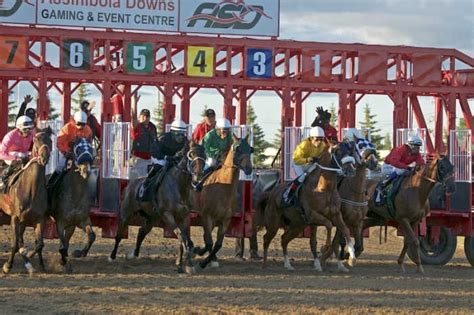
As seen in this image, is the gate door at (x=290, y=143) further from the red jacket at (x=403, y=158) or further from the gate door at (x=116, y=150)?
the gate door at (x=116, y=150)

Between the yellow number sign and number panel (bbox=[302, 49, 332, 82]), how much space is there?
1.91m

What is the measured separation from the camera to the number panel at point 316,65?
71.5ft

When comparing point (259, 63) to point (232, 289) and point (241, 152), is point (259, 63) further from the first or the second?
point (232, 289)

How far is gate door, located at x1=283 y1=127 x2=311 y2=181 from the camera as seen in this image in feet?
66.8

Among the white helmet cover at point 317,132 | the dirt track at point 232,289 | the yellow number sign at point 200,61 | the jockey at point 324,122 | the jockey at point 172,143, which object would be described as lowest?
the dirt track at point 232,289

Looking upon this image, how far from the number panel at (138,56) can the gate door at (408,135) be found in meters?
4.99

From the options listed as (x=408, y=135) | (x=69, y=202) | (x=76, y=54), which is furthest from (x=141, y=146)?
(x=408, y=135)

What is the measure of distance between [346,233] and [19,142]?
554 cm

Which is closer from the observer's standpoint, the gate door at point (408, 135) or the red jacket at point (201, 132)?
the red jacket at point (201, 132)

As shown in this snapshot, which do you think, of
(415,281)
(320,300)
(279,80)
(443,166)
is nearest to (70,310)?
(320,300)

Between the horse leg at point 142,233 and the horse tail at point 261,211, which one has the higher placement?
the horse tail at point 261,211

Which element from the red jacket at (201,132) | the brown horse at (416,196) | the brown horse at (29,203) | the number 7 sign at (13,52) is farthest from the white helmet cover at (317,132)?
the number 7 sign at (13,52)

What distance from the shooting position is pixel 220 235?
18.3 metres

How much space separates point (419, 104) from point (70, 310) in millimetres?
12593
